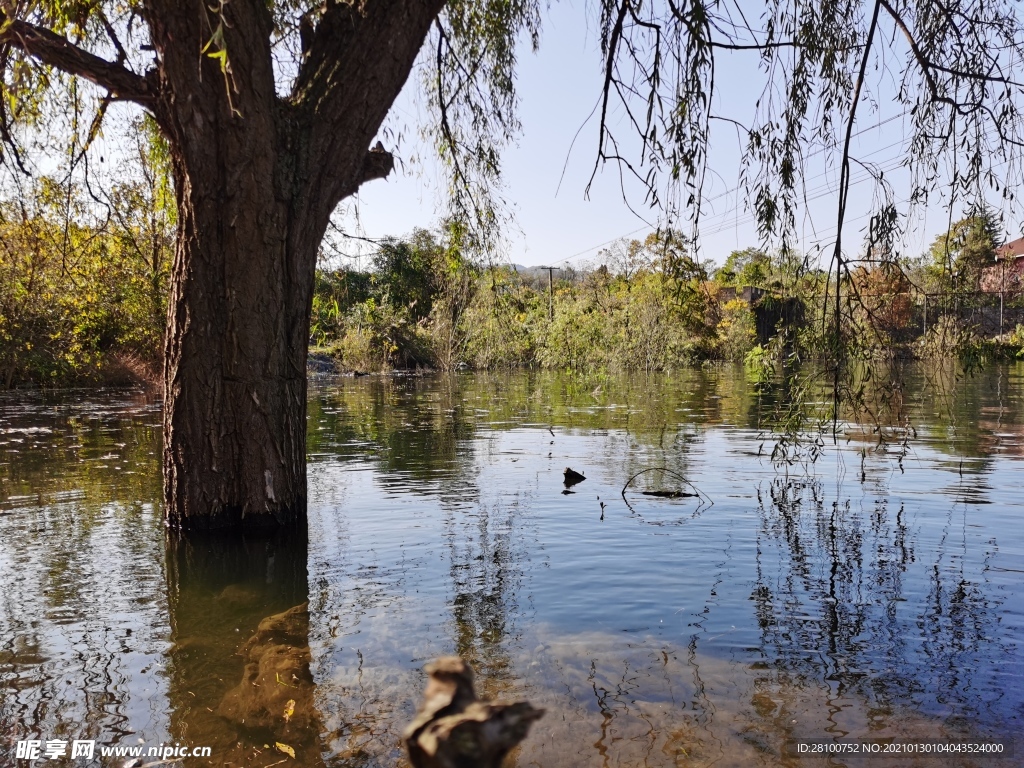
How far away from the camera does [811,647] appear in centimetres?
372

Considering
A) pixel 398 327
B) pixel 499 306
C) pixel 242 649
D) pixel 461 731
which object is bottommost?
pixel 242 649

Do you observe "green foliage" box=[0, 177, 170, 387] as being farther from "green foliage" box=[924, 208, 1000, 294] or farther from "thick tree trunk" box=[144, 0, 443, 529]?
"green foliage" box=[924, 208, 1000, 294]

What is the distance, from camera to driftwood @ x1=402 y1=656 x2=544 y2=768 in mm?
789

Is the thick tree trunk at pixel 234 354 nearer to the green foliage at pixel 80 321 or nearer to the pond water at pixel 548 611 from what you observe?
the pond water at pixel 548 611

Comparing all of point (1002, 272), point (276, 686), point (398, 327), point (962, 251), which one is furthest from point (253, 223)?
point (398, 327)

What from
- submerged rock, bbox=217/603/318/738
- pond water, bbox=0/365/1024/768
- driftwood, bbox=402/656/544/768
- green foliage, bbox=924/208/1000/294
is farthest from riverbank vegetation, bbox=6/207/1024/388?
driftwood, bbox=402/656/544/768

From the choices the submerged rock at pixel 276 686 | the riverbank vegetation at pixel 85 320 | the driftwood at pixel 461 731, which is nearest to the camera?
the driftwood at pixel 461 731

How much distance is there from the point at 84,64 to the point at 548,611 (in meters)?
4.65

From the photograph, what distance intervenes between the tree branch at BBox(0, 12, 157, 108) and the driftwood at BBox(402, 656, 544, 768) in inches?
206

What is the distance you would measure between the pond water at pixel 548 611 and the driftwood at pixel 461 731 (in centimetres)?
220

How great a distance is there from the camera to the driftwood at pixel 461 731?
0.79 metres

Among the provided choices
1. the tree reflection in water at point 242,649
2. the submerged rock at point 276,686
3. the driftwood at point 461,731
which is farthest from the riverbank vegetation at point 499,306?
the driftwood at point 461,731

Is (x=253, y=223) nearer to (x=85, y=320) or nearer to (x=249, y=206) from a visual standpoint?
(x=249, y=206)

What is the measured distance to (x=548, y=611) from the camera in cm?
430
